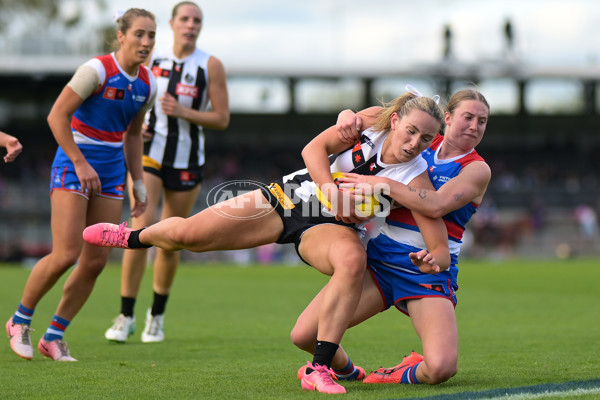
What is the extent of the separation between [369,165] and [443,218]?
0.53m

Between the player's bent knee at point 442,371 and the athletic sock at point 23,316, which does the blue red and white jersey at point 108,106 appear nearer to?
the athletic sock at point 23,316

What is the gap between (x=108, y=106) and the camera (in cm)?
539

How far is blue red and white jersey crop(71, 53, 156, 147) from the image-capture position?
534 cm

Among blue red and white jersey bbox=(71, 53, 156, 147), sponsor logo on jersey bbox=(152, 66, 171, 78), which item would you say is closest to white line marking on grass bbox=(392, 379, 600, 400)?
blue red and white jersey bbox=(71, 53, 156, 147)

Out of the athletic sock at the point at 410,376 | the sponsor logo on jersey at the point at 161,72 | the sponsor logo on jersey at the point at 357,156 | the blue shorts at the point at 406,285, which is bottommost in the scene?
the athletic sock at the point at 410,376

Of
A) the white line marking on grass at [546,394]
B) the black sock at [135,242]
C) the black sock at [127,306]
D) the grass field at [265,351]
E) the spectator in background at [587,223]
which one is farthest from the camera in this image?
the spectator in background at [587,223]

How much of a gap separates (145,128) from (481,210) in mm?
24188

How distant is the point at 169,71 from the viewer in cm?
669

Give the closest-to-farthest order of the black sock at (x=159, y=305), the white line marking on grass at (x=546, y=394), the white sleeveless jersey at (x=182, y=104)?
the white line marking on grass at (x=546, y=394), the black sock at (x=159, y=305), the white sleeveless jersey at (x=182, y=104)

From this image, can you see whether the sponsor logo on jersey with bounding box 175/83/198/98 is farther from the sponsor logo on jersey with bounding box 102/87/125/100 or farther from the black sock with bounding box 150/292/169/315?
the black sock with bounding box 150/292/169/315

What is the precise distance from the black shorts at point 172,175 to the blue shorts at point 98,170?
3.10 ft

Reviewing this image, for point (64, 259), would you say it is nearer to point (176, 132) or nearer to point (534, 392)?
point (176, 132)

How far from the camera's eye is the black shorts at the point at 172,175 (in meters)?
6.59

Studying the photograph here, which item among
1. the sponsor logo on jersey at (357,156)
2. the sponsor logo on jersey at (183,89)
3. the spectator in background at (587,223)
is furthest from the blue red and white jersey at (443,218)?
the spectator in background at (587,223)
